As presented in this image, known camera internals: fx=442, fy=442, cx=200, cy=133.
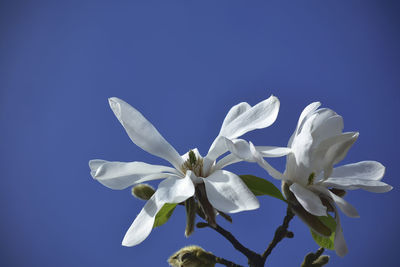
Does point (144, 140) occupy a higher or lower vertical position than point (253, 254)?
higher

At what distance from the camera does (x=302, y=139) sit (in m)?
0.48

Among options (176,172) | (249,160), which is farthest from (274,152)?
(176,172)

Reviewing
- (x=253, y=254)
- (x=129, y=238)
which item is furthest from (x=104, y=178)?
(x=253, y=254)

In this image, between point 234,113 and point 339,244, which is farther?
point 234,113

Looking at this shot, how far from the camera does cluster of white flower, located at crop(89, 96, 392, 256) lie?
44 centimetres

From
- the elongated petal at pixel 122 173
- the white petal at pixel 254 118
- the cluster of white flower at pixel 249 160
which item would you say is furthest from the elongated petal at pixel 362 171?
the elongated petal at pixel 122 173

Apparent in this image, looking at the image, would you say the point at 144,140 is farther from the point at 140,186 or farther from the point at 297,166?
the point at 297,166

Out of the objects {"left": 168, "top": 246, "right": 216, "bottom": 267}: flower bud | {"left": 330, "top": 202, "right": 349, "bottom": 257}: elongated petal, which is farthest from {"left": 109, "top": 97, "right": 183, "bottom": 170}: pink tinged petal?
{"left": 330, "top": 202, "right": 349, "bottom": 257}: elongated petal

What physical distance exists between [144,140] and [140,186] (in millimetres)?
55

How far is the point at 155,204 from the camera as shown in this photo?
0.46 metres

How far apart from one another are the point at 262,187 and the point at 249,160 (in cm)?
6

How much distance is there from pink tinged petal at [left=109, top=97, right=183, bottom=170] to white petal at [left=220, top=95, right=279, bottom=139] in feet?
0.23

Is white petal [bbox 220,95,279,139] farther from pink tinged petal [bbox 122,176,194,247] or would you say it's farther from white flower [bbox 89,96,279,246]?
pink tinged petal [bbox 122,176,194,247]

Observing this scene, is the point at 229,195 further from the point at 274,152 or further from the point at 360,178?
the point at 360,178
